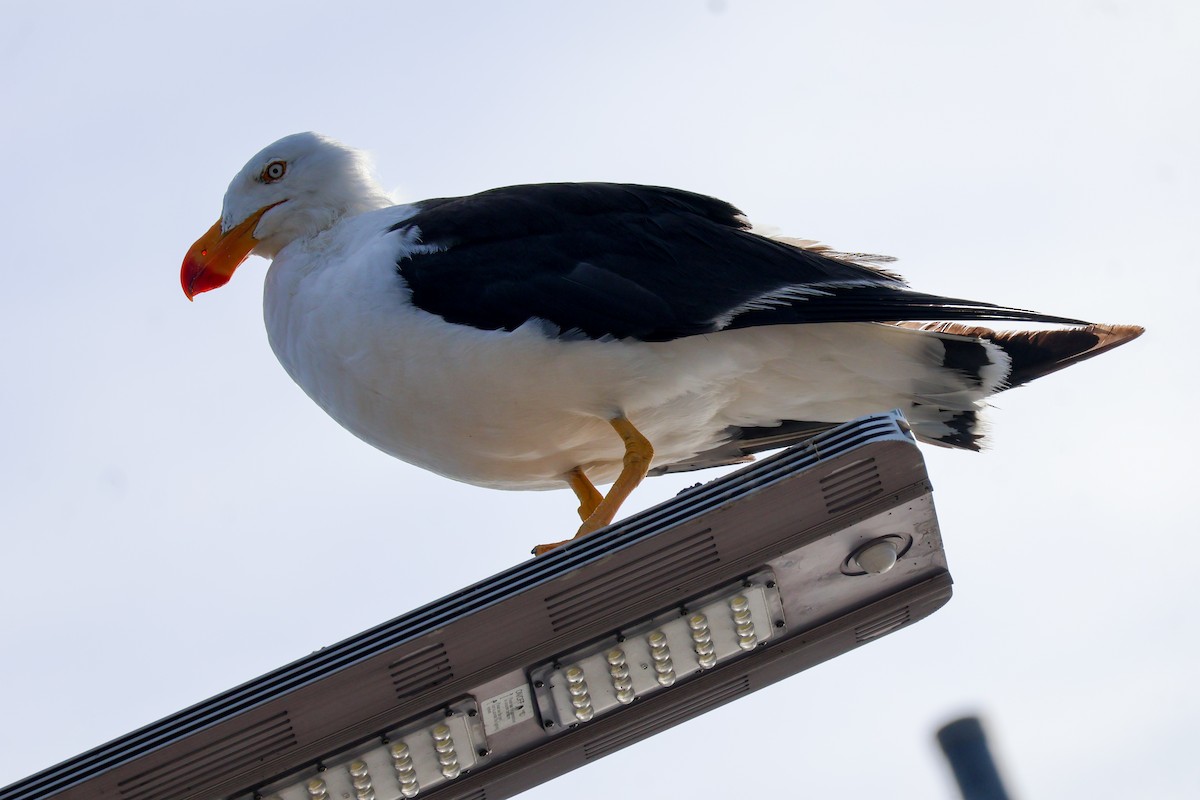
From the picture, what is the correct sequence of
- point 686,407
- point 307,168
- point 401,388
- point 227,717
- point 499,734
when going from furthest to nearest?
1. point 307,168
2. point 686,407
3. point 401,388
4. point 499,734
5. point 227,717

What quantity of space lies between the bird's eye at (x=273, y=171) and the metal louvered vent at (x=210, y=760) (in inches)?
122

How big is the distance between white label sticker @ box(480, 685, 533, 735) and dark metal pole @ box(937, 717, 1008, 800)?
2.45 m

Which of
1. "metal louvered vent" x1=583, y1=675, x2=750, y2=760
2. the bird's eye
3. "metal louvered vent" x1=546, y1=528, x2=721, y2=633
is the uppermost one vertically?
the bird's eye

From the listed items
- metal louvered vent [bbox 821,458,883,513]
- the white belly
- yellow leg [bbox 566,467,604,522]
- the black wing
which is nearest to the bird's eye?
the white belly

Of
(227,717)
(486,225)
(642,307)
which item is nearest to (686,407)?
(642,307)

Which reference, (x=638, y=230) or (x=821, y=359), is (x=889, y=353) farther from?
(x=638, y=230)

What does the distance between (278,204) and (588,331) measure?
176 centimetres

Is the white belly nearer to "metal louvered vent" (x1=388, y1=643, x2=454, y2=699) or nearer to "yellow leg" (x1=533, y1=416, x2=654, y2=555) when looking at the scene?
"yellow leg" (x1=533, y1=416, x2=654, y2=555)

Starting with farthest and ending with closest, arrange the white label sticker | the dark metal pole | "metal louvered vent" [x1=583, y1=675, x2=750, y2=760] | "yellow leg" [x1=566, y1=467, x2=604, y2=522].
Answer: "yellow leg" [x1=566, y1=467, x2=604, y2=522]
"metal louvered vent" [x1=583, y1=675, x2=750, y2=760]
the white label sticker
the dark metal pole

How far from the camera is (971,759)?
6.17 feet

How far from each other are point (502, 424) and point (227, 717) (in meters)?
1.82

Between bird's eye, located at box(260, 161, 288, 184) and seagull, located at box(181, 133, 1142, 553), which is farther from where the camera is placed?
bird's eye, located at box(260, 161, 288, 184)

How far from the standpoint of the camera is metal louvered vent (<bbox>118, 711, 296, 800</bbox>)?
4.02 meters

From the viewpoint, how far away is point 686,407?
587cm
